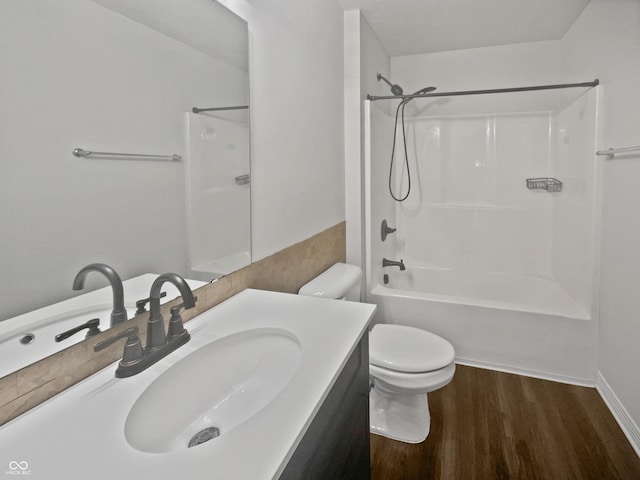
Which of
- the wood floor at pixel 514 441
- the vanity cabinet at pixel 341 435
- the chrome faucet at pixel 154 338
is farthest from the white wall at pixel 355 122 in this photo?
the chrome faucet at pixel 154 338

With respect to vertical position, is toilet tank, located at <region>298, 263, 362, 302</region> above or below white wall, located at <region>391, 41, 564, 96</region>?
below

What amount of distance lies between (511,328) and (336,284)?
127 cm

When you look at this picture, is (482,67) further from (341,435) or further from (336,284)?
(341,435)

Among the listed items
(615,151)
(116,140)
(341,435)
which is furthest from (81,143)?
(615,151)

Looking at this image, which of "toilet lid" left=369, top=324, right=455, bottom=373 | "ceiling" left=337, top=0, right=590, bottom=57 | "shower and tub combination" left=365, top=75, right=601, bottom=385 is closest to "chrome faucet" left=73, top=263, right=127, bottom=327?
"toilet lid" left=369, top=324, right=455, bottom=373

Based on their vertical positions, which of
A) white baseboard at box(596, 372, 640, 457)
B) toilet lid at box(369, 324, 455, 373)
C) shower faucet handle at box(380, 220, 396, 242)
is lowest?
white baseboard at box(596, 372, 640, 457)

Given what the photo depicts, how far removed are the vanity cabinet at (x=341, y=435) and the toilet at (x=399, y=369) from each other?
0.52 meters

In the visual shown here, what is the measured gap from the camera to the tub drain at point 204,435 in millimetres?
874

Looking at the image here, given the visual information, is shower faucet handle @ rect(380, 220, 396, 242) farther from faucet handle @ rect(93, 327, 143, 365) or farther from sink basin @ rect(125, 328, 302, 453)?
faucet handle @ rect(93, 327, 143, 365)

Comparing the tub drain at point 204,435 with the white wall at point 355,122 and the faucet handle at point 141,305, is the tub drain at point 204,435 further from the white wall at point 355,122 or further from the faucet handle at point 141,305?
the white wall at point 355,122

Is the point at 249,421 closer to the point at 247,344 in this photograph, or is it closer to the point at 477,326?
the point at 247,344

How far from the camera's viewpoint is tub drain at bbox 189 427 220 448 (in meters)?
0.87

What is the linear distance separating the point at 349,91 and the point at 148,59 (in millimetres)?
1612

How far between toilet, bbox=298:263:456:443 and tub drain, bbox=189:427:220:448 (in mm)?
876
